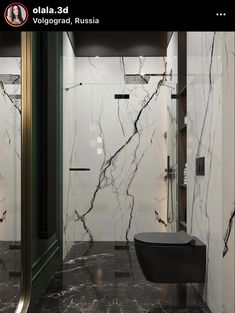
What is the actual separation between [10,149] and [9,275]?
2.29ft

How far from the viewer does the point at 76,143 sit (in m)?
3.70

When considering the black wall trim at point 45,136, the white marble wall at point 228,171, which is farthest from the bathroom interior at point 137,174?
the black wall trim at point 45,136

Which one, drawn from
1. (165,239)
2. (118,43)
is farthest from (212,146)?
(118,43)

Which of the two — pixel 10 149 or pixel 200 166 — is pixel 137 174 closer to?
pixel 200 166

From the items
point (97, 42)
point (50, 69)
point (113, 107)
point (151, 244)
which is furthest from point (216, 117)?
point (97, 42)

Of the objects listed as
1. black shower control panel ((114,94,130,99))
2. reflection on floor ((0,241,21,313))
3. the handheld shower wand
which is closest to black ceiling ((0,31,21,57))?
reflection on floor ((0,241,21,313))

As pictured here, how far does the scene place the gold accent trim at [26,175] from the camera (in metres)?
2.12

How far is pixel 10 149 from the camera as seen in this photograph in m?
1.88

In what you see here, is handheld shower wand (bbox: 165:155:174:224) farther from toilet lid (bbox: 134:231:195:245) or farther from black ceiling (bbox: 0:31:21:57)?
black ceiling (bbox: 0:31:21:57)

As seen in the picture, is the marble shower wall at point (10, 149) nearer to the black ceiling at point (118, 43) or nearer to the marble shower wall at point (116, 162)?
the marble shower wall at point (116, 162)

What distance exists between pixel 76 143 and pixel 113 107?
563mm

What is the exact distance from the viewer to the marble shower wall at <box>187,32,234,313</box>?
1859 millimetres

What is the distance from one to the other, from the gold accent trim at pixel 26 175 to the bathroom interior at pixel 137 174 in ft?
0.27

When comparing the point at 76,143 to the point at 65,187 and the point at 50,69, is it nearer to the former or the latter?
the point at 65,187
